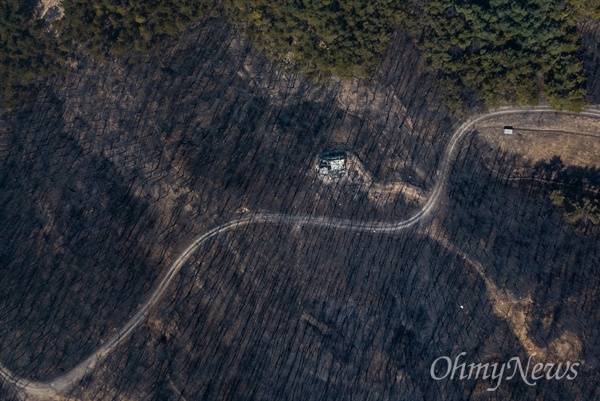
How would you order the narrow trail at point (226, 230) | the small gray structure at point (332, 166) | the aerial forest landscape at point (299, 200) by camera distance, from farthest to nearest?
the small gray structure at point (332, 166) → the aerial forest landscape at point (299, 200) → the narrow trail at point (226, 230)

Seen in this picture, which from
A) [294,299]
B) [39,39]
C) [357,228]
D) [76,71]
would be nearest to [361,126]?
[357,228]

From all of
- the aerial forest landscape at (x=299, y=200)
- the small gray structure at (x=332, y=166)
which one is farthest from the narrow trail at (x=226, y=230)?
the small gray structure at (x=332, y=166)

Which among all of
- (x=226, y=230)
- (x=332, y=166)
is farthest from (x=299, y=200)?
(x=226, y=230)

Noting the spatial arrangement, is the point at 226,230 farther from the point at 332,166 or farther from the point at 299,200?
the point at 332,166

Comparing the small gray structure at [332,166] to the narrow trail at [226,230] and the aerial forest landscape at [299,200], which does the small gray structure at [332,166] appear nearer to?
the aerial forest landscape at [299,200]

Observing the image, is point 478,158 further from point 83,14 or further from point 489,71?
point 83,14

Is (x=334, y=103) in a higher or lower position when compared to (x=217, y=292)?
higher
